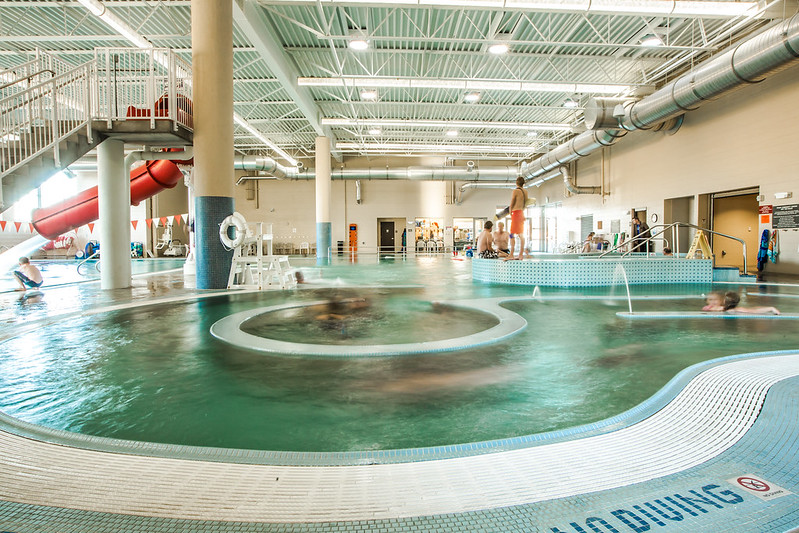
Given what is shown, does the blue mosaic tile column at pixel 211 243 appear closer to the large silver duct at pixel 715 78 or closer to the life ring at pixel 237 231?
the life ring at pixel 237 231

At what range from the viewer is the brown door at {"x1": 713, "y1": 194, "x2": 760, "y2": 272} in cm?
1459

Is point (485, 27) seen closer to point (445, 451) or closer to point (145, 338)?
point (145, 338)

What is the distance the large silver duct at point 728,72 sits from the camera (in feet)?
27.7

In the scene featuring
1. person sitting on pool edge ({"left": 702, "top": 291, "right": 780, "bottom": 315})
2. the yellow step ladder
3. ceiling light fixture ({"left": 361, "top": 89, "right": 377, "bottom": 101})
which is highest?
ceiling light fixture ({"left": 361, "top": 89, "right": 377, "bottom": 101})

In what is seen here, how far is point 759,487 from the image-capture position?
1.59 m

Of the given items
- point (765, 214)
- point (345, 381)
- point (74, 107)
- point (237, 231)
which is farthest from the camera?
point (765, 214)

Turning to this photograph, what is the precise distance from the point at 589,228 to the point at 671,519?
21.9 metres

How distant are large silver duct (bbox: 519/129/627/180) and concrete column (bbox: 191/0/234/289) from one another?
1254 centimetres

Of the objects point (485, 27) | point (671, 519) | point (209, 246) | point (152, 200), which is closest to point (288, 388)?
point (671, 519)

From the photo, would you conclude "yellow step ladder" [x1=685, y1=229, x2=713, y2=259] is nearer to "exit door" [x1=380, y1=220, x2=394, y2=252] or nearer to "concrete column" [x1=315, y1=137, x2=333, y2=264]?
"concrete column" [x1=315, y1=137, x2=333, y2=264]

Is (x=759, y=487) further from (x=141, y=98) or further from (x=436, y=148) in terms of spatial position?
(x=436, y=148)

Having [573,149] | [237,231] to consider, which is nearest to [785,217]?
[573,149]

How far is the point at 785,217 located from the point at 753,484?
13.1 meters

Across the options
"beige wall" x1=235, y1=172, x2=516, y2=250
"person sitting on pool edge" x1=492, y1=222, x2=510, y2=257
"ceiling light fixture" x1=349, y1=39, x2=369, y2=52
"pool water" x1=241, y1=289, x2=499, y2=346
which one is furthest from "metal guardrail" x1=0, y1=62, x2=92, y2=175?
"beige wall" x1=235, y1=172, x2=516, y2=250
